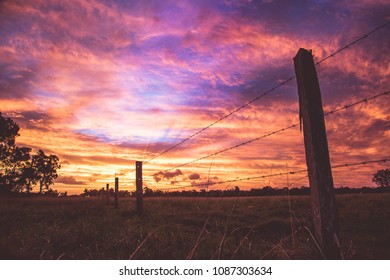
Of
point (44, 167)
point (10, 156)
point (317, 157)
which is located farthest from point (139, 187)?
point (44, 167)

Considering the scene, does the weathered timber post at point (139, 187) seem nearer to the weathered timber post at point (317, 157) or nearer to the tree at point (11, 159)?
the weathered timber post at point (317, 157)

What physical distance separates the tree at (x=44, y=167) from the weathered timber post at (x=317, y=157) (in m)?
66.6

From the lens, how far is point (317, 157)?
3035 mm

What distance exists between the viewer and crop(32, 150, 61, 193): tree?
62.5m

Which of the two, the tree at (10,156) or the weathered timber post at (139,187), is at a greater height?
the tree at (10,156)

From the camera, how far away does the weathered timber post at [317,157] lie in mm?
2840

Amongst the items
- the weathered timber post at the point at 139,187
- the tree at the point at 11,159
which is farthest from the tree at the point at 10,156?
the weathered timber post at the point at 139,187

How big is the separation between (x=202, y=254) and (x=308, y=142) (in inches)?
66.1

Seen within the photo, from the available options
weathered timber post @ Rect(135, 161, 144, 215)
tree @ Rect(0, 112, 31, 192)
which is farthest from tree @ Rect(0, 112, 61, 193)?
weathered timber post @ Rect(135, 161, 144, 215)

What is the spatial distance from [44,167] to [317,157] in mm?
70004

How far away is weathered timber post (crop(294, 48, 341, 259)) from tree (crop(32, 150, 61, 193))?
66579 millimetres

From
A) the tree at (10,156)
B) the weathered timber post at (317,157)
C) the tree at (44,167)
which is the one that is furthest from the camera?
the tree at (44,167)

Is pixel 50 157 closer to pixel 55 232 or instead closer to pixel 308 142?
pixel 55 232
